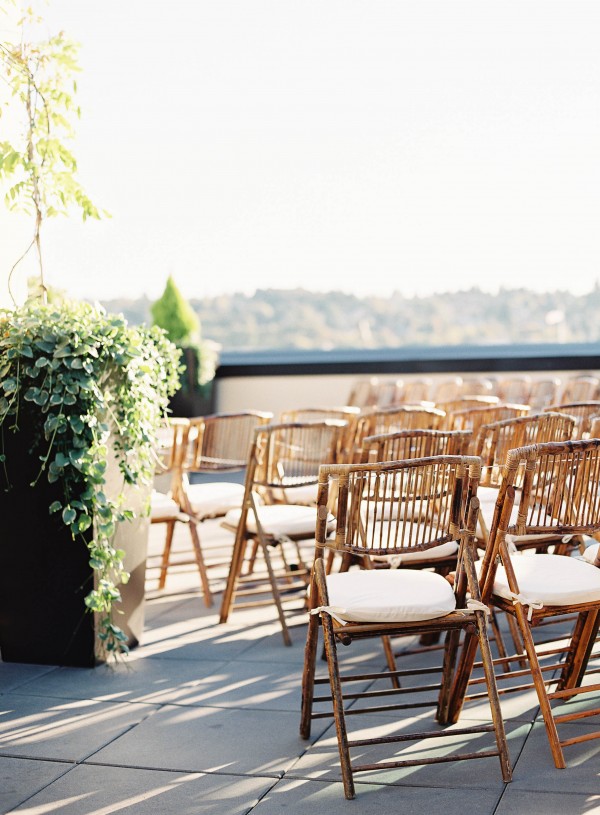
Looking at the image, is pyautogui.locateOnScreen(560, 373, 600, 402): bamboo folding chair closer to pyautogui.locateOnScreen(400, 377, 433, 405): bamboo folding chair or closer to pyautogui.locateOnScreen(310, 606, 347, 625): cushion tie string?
pyautogui.locateOnScreen(400, 377, 433, 405): bamboo folding chair

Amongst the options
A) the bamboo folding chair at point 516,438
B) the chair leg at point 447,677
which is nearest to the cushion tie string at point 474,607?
the chair leg at point 447,677

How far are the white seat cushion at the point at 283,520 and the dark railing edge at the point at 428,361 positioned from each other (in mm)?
5538

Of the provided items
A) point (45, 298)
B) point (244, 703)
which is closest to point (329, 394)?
point (45, 298)

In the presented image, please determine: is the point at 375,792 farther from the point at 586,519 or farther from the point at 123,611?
the point at 123,611

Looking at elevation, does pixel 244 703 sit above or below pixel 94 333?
below

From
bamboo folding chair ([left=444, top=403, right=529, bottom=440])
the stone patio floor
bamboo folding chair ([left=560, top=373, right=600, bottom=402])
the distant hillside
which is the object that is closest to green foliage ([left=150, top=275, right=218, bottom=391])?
the distant hillside

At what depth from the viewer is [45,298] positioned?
4027 millimetres

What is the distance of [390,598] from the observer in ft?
8.44

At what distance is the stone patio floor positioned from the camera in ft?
8.07

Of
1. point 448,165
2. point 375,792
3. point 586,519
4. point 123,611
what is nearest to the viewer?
point 375,792

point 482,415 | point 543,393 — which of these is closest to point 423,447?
point 482,415

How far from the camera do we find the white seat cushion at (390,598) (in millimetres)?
2529

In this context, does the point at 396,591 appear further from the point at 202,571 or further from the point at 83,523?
the point at 202,571

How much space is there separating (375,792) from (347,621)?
45 cm
